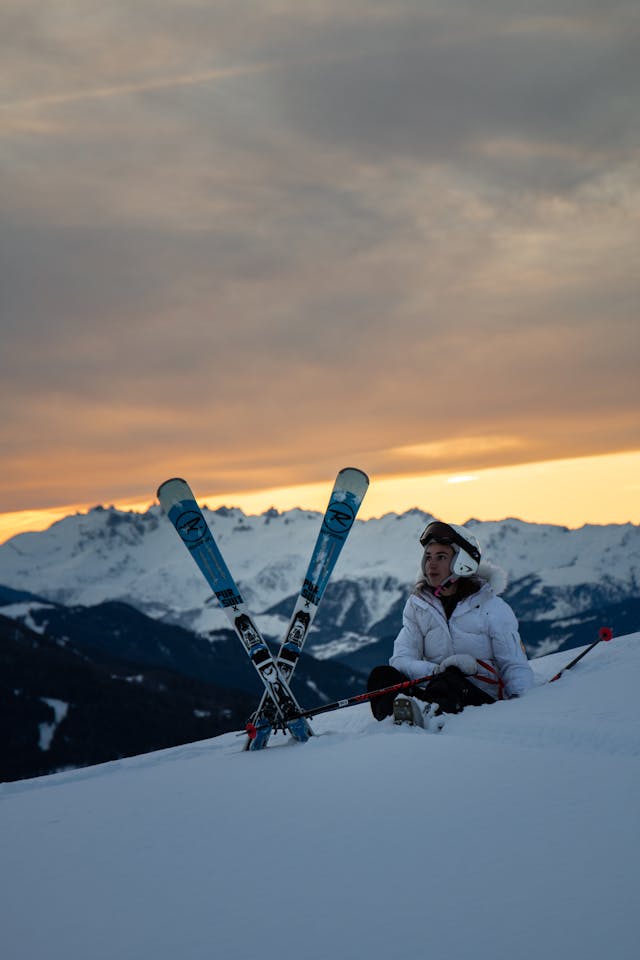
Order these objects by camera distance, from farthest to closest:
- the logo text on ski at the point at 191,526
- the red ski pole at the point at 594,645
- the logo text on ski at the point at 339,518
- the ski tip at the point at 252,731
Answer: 1. the logo text on ski at the point at 339,518
2. the logo text on ski at the point at 191,526
3. the red ski pole at the point at 594,645
4. the ski tip at the point at 252,731

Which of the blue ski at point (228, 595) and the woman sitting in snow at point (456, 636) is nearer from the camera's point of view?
the woman sitting in snow at point (456, 636)

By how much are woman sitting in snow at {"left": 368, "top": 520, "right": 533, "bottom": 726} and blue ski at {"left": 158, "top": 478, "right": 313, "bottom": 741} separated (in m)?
0.82

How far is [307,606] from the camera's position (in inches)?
414

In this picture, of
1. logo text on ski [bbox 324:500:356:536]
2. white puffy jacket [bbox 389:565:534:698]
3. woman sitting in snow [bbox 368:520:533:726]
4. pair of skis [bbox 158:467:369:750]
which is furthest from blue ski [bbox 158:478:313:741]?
logo text on ski [bbox 324:500:356:536]

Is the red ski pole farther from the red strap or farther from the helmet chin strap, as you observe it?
the helmet chin strap

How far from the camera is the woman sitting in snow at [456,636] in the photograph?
29.5 feet

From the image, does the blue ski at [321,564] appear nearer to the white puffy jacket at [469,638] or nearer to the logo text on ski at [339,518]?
the logo text on ski at [339,518]

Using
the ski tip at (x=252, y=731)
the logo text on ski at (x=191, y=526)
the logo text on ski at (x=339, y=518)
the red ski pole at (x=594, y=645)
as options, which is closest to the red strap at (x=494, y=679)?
the red ski pole at (x=594, y=645)

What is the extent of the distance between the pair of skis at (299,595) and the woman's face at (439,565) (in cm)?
127

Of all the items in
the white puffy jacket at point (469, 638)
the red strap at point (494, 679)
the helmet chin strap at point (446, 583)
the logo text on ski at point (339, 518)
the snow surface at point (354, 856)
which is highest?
the logo text on ski at point (339, 518)

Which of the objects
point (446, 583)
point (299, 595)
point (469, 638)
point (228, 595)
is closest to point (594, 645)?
point (469, 638)

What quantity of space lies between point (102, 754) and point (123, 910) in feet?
556

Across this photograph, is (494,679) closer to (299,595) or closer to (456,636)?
(456,636)

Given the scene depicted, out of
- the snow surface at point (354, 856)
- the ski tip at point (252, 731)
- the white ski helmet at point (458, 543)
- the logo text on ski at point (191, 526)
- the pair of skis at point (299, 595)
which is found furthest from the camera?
the logo text on ski at point (191, 526)
